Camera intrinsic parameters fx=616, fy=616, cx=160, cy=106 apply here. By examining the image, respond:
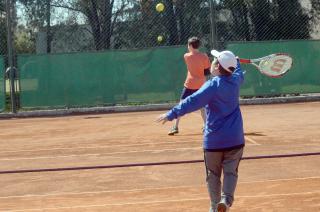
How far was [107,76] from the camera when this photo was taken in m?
16.6

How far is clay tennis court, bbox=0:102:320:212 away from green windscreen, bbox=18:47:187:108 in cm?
380

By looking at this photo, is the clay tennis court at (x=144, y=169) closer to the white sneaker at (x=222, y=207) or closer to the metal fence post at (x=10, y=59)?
the white sneaker at (x=222, y=207)

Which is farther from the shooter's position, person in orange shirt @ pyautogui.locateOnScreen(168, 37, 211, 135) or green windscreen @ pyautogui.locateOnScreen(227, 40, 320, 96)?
green windscreen @ pyautogui.locateOnScreen(227, 40, 320, 96)

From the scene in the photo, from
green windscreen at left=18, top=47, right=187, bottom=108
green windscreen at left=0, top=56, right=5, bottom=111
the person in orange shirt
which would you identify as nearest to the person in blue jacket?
the person in orange shirt

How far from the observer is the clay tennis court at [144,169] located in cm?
600

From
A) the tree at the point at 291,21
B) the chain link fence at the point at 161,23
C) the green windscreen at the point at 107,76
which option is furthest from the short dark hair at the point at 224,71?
the tree at the point at 291,21

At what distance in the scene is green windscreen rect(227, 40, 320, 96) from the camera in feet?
55.1

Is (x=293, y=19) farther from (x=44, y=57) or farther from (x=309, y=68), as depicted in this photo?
(x=44, y=57)

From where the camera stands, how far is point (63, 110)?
16500mm

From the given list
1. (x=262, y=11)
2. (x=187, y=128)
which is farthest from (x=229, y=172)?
(x=262, y=11)

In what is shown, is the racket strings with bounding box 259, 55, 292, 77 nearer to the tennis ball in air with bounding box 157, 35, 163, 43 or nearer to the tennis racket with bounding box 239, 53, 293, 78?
the tennis racket with bounding box 239, 53, 293, 78

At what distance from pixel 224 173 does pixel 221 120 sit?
0.46 metres

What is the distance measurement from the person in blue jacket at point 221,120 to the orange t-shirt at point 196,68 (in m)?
5.28

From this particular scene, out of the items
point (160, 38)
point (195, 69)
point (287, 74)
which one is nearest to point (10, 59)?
point (160, 38)
